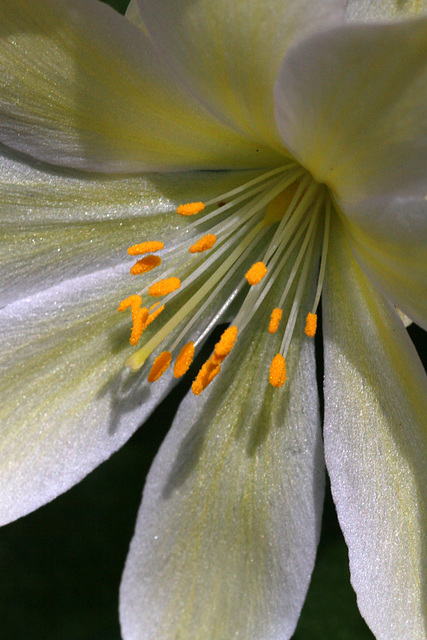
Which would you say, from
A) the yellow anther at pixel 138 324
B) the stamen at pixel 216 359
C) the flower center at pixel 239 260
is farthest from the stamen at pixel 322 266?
the yellow anther at pixel 138 324

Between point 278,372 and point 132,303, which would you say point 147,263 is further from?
point 278,372

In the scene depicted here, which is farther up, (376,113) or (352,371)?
(376,113)

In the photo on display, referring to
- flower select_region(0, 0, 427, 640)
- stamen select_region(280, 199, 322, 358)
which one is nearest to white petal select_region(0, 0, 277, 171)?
flower select_region(0, 0, 427, 640)

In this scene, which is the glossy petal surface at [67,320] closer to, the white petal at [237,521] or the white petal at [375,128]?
the white petal at [237,521]

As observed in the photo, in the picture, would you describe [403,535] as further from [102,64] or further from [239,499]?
[102,64]

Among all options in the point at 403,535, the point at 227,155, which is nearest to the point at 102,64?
the point at 227,155

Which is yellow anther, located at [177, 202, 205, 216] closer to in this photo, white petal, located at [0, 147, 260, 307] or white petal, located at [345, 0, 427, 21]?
white petal, located at [0, 147, 260, 307]
